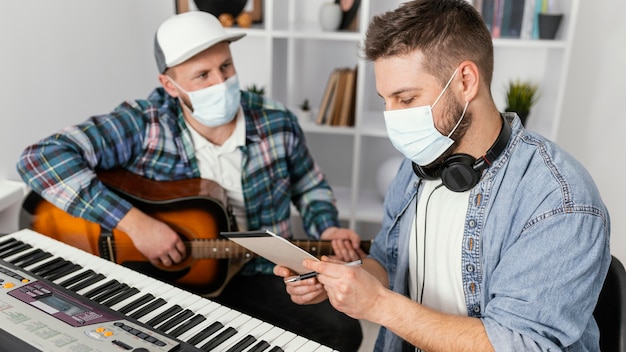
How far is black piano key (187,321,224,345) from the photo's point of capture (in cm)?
96

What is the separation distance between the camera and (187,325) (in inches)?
39.2

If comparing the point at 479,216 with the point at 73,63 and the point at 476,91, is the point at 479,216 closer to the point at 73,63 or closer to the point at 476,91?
the point at 476,91

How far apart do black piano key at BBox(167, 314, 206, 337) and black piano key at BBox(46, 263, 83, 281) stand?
0.33 m

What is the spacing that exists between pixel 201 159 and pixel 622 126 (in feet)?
5.80

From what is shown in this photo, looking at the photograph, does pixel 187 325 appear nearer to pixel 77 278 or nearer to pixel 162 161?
pixel 77 278

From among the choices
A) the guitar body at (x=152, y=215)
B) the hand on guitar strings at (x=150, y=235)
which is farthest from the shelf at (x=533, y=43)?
the hand on guitar strings at (x=150, y=235)

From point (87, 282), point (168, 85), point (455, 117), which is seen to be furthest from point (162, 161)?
point (455, 117)

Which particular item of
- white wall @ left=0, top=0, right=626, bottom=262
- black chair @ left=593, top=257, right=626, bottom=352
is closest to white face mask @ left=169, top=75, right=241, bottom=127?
white wall @ left=0, top=0, right=626, bottom=262

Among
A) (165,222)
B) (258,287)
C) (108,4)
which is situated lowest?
(258,287)

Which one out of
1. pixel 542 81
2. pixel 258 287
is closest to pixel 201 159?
pixel 258 287

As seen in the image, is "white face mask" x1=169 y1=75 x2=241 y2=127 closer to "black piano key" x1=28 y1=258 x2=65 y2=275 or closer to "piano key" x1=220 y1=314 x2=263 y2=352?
"black piano key" x1=28 y1=258 x2=65 y2=275

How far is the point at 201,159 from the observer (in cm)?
176

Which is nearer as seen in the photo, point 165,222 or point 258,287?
point 165,222

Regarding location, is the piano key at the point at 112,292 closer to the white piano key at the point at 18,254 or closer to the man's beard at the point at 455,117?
the white piano key at the point at 18,254
